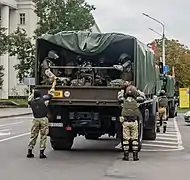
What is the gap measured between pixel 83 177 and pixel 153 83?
8.61 metres

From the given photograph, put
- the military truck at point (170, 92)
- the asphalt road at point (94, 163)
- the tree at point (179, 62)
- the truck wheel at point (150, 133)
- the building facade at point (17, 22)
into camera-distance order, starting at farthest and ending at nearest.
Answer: the tree at point (179, 62) < the building facade at point (17, 22) < the military truck at point (170, 92) < the truck wheel at point (150, 133) < the asphalt road at point (94, 163)

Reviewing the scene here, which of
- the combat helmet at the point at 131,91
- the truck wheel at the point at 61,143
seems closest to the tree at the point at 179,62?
the truck wheel at the point at 61,143

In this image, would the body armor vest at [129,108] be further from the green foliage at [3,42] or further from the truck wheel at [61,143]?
the green foliage at [3,42]

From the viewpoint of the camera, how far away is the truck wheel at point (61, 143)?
15703 mm

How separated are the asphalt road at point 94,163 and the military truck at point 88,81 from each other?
74 cm

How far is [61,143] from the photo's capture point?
1579 cm

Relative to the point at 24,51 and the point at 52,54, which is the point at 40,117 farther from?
the point at 24,51

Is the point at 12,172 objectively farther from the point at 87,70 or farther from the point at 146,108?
the point at 146,108

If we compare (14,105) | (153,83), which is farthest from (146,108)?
(14,105)

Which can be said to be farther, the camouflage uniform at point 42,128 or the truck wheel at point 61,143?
the truck wheel at point 61,143

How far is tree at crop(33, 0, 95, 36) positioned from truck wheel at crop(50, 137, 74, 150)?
41690 mm

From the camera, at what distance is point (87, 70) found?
1504 centimetres

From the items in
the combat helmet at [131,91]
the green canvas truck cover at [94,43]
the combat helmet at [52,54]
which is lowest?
the combat helmet at [131,91]

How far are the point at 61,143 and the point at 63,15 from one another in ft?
143
